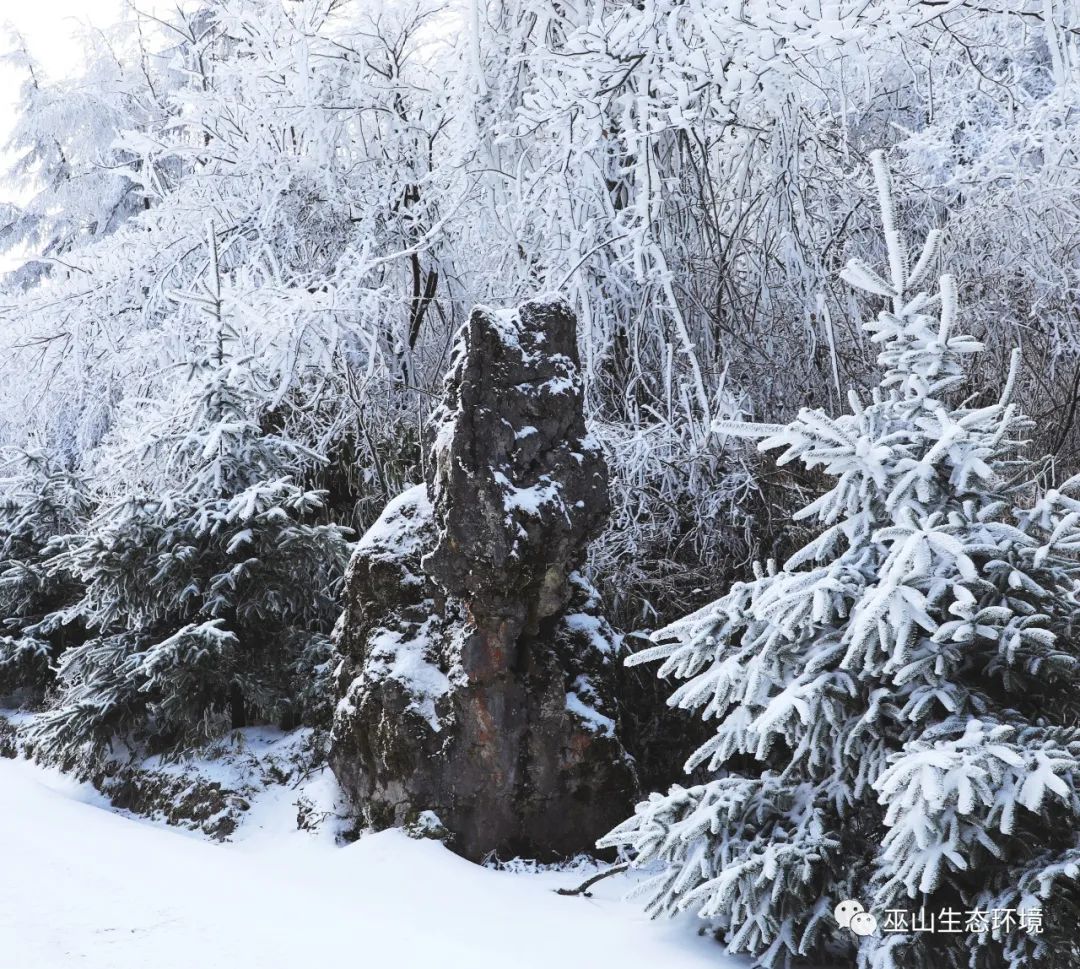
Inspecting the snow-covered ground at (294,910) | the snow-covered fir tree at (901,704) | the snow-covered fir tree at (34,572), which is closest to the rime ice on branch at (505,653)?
the snow-covered ground at (294,910)

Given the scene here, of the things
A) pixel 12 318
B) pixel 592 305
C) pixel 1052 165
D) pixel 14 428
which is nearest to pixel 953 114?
pixel 1052 165

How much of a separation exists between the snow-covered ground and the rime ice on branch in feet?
0.76

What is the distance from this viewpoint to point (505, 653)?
4.04 metres

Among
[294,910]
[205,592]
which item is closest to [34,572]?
[205,592]

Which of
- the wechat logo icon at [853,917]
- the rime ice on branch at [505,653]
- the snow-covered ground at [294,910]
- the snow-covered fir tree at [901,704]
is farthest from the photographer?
the rime ice on branch at [505,653]

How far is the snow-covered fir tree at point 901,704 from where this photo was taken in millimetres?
2475

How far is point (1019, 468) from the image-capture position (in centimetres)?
299

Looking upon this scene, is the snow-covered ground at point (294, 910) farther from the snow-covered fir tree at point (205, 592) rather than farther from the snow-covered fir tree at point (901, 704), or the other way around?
the snow-covered fir tree at point (205, 592)

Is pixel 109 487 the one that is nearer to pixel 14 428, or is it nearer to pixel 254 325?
pixel 254 325

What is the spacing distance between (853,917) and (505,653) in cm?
168

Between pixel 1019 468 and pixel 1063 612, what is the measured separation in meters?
0.44

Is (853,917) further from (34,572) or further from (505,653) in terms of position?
(34,572)

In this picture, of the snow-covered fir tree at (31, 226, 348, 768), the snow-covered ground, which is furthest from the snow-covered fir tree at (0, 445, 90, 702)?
the snow-covered ground

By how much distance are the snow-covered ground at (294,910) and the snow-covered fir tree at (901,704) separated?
37 cm
